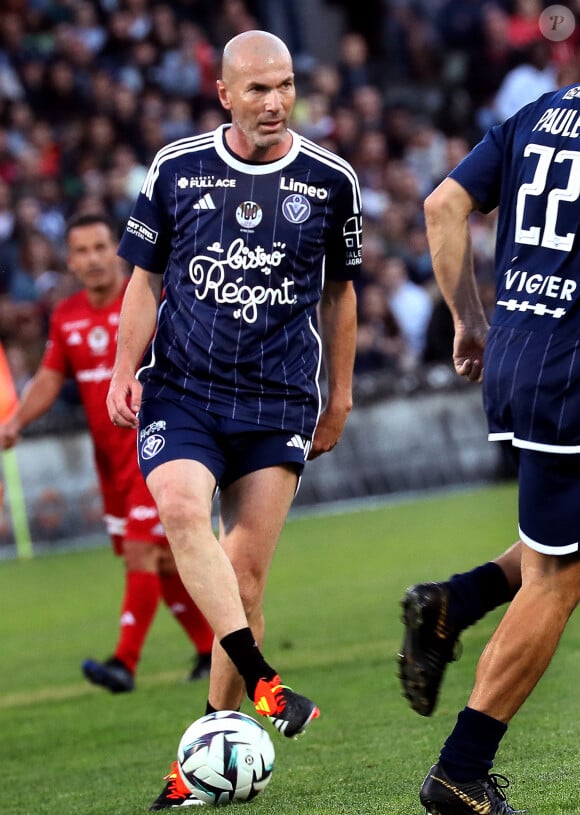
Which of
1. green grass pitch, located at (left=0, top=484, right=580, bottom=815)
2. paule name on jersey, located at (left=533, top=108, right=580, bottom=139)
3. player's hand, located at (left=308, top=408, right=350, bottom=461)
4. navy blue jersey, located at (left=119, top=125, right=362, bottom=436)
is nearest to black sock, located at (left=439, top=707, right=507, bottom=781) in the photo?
green grass pitch, located at (left=0, top=484, right=580, bottom=815)

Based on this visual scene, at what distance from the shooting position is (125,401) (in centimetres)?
571

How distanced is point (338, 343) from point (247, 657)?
155 centimetres

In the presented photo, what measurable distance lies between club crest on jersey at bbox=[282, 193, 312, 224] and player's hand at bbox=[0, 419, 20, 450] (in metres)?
3.50

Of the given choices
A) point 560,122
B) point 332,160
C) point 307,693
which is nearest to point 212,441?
point 332,160

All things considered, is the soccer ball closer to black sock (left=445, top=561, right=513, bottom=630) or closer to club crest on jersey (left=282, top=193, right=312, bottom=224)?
black sock (left=445, top=561, right=513, bottom=630)

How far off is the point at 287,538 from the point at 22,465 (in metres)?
3.06

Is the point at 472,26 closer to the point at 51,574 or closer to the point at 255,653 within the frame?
the point at 51,574

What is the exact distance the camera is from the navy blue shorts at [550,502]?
455cm

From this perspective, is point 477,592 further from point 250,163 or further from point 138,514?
point 138,514

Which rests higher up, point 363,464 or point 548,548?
point 548,548

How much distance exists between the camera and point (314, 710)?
4934 millimetres

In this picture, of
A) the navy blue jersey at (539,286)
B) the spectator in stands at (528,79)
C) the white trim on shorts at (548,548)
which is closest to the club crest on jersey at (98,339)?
the navy blue jersey at (539,286)

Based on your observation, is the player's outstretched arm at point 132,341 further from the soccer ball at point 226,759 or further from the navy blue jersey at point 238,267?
the soccer ball at point 226,759

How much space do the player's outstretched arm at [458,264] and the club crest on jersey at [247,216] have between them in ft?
Answer: 3.22
